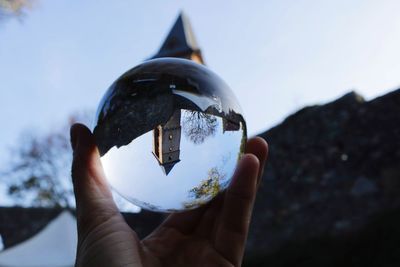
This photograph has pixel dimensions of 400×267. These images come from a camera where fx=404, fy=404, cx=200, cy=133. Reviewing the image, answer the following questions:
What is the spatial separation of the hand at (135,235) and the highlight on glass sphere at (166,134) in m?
0.10

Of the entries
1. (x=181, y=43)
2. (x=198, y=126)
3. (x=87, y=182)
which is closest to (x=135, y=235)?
(x=87, y=182)

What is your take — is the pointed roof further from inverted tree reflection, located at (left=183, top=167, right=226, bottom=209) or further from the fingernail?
inverted tree reflection, located at (left=183, top=167, right=226, bottom=209)

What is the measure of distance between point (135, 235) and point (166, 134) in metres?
0.49

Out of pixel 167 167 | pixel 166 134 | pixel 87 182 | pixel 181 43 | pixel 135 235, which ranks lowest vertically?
pixel 181 43

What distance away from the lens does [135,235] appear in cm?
156

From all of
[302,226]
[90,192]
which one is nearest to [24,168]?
[302,226]

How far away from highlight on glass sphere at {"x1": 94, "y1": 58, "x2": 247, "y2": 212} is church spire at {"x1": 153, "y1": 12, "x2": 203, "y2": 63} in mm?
10028

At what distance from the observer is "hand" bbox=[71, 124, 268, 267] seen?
1.45 metres

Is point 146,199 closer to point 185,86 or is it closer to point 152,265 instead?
point 152,265

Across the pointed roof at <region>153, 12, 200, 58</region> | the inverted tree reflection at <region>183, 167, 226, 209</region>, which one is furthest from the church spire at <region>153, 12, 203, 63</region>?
the inverted tree reflection at <region>183, 167, 226, 209</region>

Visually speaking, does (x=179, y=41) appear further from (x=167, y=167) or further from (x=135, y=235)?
(x=167, y=167)

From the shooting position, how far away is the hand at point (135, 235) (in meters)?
1.45

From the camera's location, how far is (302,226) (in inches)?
190

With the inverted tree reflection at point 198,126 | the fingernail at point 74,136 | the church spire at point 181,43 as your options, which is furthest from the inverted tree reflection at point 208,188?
the church spire at point 181,43
